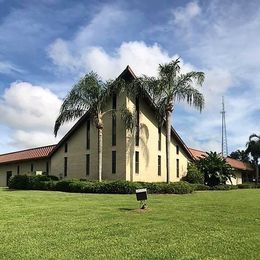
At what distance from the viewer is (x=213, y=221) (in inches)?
507

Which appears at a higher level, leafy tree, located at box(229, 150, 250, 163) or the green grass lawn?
leafy tree, located at box(229, 150, 250, 163)

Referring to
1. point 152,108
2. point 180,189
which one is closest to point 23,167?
point 152,108

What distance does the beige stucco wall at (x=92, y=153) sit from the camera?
33094 millimetres

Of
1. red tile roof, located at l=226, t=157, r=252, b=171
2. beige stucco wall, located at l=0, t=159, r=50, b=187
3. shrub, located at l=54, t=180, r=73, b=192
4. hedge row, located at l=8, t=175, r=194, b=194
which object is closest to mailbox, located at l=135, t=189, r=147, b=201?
hedge row, located at l=8, t=175, r=194, b=194

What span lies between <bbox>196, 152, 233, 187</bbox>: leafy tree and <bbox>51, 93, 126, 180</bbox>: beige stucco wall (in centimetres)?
1027

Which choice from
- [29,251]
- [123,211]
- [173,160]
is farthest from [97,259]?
[173,160]

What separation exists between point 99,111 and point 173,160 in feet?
31.9

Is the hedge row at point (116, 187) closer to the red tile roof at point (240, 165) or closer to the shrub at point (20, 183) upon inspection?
the shrub at point (20, 183)

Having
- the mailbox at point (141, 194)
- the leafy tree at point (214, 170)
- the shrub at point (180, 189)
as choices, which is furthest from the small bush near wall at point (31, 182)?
the mailbox at point (141, 194)

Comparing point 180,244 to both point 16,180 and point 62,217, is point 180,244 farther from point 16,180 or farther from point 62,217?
point 16,180

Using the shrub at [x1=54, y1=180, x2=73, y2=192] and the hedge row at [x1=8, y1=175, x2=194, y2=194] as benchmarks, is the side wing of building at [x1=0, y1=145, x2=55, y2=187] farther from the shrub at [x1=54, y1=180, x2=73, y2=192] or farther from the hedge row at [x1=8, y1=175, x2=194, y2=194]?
the hedge row at [x1=8, y1=175, x2=194, y2=194]

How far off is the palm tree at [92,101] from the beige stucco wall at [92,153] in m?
1.35

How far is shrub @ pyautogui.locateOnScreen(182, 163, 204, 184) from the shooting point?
38.3 m

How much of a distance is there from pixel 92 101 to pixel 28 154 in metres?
16.3
